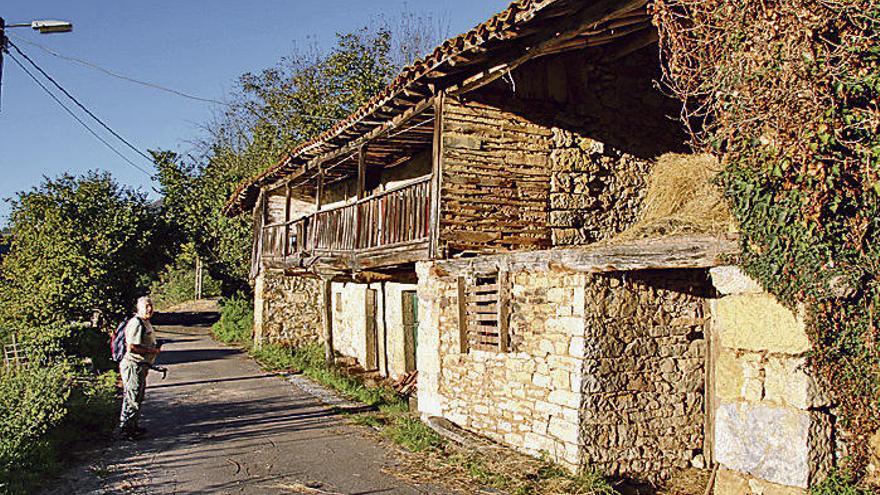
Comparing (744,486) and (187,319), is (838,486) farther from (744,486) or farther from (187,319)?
(187,319)

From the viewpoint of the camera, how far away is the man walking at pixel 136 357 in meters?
7.77

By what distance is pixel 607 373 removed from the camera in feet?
21.6

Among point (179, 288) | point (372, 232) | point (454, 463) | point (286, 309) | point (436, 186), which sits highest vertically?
point (436, 186)

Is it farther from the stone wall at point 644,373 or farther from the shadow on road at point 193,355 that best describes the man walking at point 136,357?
the shadow on road at point 193,355

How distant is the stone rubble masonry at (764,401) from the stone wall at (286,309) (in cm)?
1374

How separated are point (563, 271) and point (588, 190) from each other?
2816 millimetres

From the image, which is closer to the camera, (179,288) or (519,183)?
(519,183)

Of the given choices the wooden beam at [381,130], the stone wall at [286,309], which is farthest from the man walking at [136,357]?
the stone wall at [286,309]

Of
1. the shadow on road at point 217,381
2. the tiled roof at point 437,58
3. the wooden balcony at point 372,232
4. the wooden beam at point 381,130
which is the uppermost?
the tiled roof at point 437,58

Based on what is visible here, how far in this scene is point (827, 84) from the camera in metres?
4.36

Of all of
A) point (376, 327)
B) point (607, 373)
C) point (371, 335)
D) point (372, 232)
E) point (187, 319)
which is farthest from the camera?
point (187, 319)

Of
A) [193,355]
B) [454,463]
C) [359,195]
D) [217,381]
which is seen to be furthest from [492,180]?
[193,355]

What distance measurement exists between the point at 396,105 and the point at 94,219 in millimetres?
9286

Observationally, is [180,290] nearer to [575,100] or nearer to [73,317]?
[73,317]
